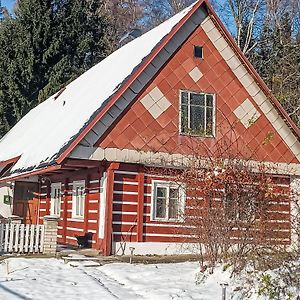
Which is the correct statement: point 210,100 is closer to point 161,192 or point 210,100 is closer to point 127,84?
point 127,84

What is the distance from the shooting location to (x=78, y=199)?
814 inches

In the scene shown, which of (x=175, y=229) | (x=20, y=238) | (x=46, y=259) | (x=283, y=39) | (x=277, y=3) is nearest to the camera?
(x=46, y=259)

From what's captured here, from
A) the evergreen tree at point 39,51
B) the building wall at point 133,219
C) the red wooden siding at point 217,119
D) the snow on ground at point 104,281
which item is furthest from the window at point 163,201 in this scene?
the evergreen tree at point 39,51

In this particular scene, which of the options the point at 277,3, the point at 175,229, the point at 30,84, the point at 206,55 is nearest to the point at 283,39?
the point at 277,3

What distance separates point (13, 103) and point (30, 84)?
5.11ft

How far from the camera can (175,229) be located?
18.4m

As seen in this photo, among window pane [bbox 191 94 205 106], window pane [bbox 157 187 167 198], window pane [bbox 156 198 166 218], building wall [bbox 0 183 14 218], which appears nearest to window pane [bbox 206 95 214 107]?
window pane [bbox 191 94 205 106]

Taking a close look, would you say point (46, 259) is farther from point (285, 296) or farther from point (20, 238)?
point (285, 296)

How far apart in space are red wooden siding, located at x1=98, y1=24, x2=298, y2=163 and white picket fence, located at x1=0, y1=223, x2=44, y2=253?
3553 mm

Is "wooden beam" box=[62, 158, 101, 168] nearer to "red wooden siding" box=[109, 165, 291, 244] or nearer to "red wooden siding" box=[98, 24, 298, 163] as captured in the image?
"red wooden siding" box=[109, 165, 291, 244]

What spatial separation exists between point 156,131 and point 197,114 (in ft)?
5.35

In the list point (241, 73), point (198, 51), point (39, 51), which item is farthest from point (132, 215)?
point (39, 51)

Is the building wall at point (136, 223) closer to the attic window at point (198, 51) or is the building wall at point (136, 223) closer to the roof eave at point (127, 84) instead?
the roof eave at point (127, 84)

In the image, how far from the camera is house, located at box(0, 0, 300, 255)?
17531 mm
